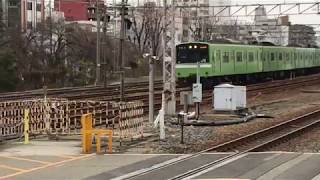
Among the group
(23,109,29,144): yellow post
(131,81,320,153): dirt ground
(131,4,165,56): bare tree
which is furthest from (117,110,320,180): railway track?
(131,4,165,56): bare tree

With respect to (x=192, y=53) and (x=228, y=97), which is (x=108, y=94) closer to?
(x=192, y=53)

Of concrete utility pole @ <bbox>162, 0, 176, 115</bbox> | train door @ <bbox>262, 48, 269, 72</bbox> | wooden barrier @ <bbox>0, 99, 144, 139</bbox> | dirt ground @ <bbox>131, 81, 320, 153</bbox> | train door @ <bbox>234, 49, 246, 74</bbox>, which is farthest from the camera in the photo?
train door @ <bbox>262, 48, 269, 72</bbox>

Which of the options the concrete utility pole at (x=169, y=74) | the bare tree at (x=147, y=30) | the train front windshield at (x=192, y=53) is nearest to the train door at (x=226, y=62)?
the train front windshield at (x=192, y=53)

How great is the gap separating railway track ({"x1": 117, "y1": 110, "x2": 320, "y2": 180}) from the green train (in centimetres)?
1448

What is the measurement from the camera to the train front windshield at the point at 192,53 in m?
38.0

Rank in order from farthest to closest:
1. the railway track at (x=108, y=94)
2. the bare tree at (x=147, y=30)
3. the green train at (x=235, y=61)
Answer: the bare tree at (x=147, y=30) < the green train at (x=235, y=61) < the railway track at (x=108, y=94)

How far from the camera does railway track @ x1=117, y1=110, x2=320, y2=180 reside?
37.1ft

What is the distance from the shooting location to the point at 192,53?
126 ft

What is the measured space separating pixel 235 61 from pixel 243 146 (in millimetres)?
27051

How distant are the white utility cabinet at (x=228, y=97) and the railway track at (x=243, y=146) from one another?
2460mm

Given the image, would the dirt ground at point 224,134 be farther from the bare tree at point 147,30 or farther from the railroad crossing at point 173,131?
the bare tree at point 147,30

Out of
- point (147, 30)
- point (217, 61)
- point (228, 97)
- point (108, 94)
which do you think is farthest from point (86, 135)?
point (147, 30)

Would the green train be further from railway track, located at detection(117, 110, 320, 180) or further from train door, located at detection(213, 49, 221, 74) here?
railway track, located at detection(117, 110, 320, 180)

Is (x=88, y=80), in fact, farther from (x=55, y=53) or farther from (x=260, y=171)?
(x=260, y=171)
